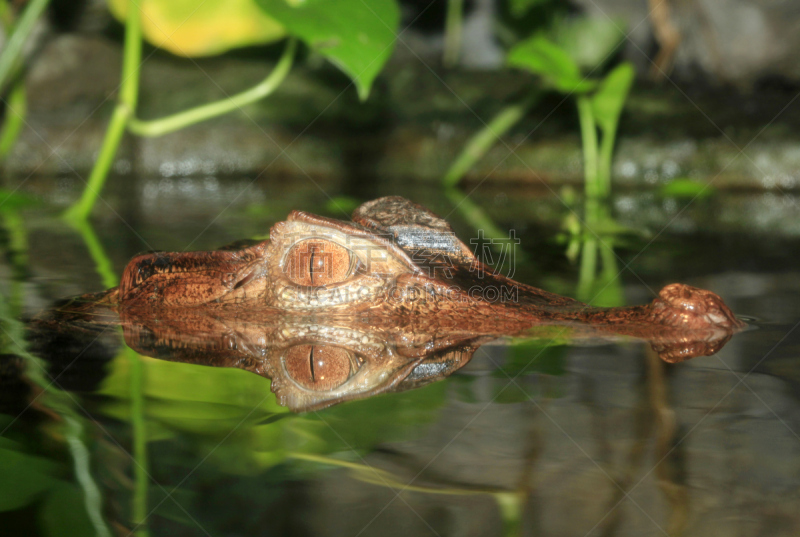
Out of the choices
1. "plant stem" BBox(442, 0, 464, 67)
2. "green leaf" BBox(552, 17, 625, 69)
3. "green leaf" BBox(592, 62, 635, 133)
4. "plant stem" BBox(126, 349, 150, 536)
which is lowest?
"plant stem" BBox(126, 349, 150, 536)

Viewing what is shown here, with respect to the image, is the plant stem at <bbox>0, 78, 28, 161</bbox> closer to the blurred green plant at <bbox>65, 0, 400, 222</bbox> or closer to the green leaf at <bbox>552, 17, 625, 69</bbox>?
the blurred green plant at <bbox>65, 0, 400, 222</bbox>

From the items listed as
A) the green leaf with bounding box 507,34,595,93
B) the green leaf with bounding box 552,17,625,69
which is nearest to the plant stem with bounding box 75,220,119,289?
the green leaf with bounding box 507,34,595,93

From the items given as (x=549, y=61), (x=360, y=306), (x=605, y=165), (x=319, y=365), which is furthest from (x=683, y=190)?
(x=319, y=365)

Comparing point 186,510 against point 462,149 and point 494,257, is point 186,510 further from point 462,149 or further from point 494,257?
point 462,149

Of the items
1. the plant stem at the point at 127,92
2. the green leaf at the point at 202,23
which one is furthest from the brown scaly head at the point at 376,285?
the green leaf at the point at 202,23

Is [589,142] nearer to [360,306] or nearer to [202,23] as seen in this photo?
[202,23]

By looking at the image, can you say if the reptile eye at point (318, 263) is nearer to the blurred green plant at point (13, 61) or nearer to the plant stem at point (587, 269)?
the plant stem at point (587, 269)

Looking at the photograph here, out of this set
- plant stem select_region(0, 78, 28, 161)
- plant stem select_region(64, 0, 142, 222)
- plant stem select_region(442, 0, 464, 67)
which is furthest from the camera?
plant stem select_region(442, 0, 464, 67)

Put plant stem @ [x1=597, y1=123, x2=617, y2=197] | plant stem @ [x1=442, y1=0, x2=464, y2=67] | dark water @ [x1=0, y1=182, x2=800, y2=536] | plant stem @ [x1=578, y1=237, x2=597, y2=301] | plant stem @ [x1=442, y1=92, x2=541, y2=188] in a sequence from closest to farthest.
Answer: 1. dark water @ [x1=0, y1=182, x2=800, y2=536]
2. plant stem @ [x1=578, y1=237, x2=597, y2=301]
3. plant stem @ [x1=597, y1=123, x2=617, y2=197]
4. plant stem @ [x1=442, y1=92, x2=541, y2=188]
5. plant stem @ [x1=442, y1=0, x2=464, y2=67]
